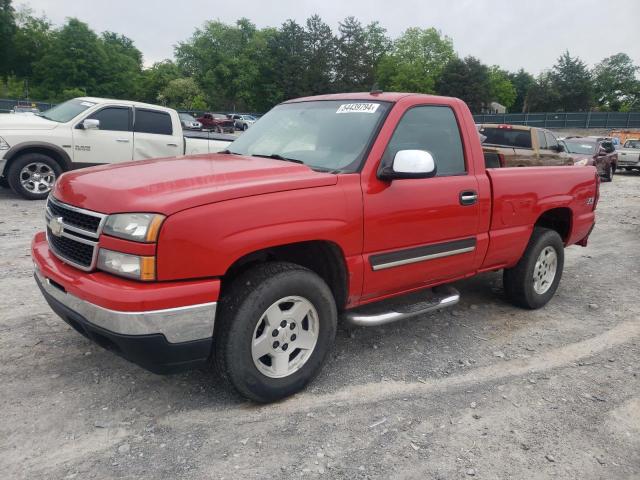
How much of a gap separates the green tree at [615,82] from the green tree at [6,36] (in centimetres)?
8502

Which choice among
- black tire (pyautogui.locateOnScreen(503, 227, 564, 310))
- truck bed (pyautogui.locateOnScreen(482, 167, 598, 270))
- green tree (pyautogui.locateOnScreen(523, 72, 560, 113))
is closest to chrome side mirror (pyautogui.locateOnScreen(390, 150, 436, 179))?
truck bed (pyautogui.locateOnScreen(482, 167, 598, 270))

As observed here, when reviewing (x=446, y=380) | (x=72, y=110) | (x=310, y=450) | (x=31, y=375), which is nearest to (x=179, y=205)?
(x=310, y=450)

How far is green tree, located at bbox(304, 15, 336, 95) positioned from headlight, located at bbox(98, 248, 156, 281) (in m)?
69.5

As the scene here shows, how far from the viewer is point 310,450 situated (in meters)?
2.67

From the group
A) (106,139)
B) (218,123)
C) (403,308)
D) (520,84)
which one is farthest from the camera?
(520,84)

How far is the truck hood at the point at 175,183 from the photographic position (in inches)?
102

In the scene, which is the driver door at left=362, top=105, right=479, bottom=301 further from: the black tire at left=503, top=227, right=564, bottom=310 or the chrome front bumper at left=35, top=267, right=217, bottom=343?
the chrome front bumper at left=35, top=267, right=217, bottom=343

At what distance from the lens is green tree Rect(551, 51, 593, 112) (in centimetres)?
7144

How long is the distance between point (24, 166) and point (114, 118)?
1693mm

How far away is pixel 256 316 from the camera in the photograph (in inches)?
111

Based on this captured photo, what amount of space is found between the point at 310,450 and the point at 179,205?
4.66ft

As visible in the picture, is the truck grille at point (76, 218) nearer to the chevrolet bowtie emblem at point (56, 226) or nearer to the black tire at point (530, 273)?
the chevrolet bowtie emblem at point (56, 226)

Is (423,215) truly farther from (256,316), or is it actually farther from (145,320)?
(145,320)

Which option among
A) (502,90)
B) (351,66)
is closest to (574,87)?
(502,90)
